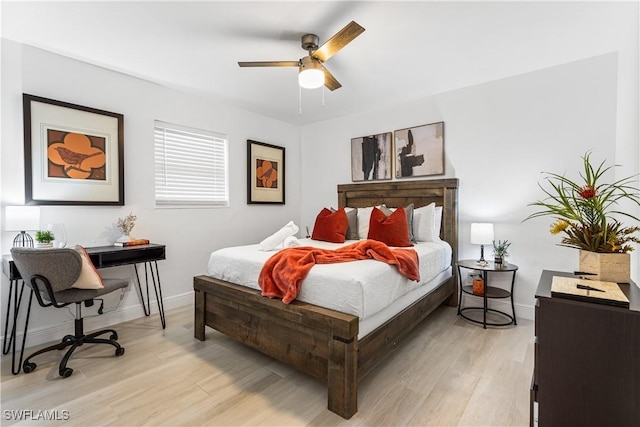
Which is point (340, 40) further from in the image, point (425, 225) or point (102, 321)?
point (102, 321)

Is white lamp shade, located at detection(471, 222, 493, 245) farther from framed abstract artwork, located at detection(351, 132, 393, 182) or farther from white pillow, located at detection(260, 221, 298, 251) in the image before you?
white pillow, located at detection(260, 221, 298, 251)

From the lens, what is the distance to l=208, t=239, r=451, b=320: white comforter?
183 cm

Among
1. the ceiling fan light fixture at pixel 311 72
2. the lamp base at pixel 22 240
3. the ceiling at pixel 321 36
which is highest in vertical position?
the ceiling at pixel 321 36

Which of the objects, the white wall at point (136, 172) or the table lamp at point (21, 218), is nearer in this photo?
the table lamp at point (21, 218)

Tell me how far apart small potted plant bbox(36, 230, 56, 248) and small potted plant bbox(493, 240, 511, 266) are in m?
4.12

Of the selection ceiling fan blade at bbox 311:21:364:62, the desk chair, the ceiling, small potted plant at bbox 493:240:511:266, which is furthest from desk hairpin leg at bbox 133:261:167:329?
small potted plant at bbox 493:240:511:266

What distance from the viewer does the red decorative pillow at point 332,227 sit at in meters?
3.46

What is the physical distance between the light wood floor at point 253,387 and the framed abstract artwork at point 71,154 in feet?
4.52

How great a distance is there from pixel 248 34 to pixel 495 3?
1.82 metres

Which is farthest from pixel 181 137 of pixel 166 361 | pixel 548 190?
pixel 548 190

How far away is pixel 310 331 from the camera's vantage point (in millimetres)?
1916

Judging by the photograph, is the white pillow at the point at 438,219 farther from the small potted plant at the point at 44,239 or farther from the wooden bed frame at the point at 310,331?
the small potted plant at the point at 44,239

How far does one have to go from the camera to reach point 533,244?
10.1 ft

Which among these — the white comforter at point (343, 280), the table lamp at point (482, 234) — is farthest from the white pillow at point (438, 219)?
the white comforter at point (343, 280)
